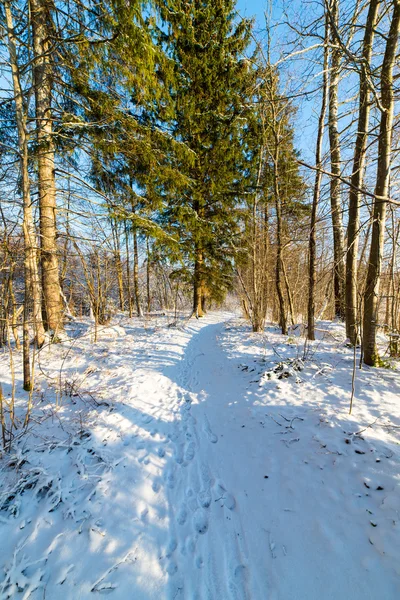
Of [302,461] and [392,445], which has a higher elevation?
[392,445]

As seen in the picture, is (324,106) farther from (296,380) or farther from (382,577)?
(382,577)

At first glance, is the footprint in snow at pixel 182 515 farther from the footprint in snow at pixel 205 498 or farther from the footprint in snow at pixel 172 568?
the footprint in snow at pixel 172 568

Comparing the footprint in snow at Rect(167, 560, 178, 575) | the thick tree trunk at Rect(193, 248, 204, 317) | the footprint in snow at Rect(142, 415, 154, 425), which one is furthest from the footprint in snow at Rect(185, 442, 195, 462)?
the thick tree trunk at Rect(193, 248, 204, 317)

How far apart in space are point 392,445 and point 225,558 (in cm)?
191

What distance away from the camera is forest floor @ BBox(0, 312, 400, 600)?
4.89 feet

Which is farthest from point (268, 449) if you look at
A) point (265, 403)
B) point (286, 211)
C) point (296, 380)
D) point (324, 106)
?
point (286, 211)

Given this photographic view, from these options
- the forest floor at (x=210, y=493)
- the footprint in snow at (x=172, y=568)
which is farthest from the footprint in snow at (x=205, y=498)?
the footprint in snow at (x=172, y=568)

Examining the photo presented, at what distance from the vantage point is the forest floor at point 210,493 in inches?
58.7

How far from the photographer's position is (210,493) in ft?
7.21

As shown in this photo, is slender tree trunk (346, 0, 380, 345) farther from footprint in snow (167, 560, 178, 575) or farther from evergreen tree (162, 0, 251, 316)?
evergreen tree (162, 0, 251, 316)

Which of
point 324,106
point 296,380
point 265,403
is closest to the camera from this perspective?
point 265,403

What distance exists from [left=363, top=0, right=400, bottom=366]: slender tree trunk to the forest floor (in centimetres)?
71

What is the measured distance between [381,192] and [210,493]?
4.44m

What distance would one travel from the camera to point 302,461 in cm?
234
